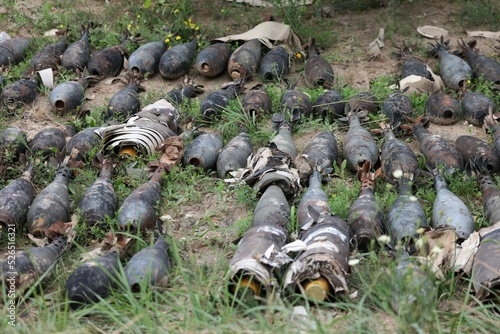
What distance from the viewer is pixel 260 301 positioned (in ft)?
13.0

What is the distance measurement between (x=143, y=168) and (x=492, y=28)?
4.74 meters

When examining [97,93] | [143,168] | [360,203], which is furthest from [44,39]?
[360,203]

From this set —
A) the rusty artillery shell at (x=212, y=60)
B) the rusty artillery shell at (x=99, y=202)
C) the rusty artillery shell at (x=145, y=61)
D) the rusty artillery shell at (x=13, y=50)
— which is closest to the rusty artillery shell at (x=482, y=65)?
the rusty artillery shell at (x=212, y=60)

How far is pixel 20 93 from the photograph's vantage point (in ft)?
22.4

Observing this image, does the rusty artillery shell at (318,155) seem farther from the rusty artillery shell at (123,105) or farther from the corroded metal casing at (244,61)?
the rusty artillery shell at (123,105)

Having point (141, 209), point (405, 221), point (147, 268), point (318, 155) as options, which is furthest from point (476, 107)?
point (147, 268)

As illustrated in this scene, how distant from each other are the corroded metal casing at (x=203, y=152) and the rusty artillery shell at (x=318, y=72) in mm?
1609

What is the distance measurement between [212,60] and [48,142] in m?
2.11

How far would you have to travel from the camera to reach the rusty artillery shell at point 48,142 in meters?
5.79

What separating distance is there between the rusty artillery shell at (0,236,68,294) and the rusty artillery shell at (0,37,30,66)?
3797mm

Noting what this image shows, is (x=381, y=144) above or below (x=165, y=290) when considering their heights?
below

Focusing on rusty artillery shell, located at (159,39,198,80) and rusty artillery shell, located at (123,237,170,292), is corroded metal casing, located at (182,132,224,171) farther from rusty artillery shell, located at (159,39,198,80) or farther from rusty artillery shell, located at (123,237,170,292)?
rusty artillery shell, located at (159,39,198,80)

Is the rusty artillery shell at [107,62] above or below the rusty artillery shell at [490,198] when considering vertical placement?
above

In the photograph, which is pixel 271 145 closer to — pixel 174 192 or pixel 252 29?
pixel 174 192
